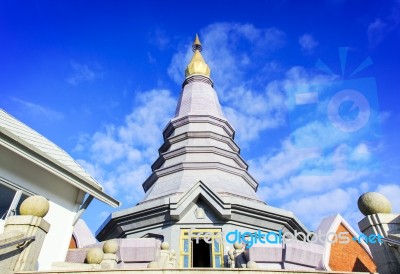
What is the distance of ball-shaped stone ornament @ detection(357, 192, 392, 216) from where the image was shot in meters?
7.04

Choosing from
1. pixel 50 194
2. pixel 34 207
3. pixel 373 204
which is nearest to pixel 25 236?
pixel 34 207

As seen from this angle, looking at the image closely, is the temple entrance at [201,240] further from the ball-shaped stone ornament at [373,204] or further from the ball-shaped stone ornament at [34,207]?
the ball-shaped stone ornament at [34,207]

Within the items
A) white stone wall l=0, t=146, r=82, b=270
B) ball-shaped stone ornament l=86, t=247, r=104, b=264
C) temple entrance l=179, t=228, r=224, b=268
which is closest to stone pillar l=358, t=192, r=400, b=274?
ball-shaped stone ornament l=86, t=247, r=104, b=264

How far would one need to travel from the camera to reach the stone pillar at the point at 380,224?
6398 millimetres

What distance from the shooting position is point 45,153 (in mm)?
9383

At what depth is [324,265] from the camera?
511 inches

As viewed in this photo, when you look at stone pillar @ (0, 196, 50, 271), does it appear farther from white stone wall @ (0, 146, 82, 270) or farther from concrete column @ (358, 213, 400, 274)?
concrete column @ (358, 213, 400, 274)

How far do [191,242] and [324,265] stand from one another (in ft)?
18.0

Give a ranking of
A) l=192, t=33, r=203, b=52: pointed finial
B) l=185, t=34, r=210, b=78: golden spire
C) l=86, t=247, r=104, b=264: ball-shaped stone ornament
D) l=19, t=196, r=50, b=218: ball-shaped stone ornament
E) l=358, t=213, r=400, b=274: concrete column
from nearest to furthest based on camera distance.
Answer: l=358, t=213, r=400, b=274: concrete column
l=19, t=196, r=50, b=218: ball-shaped stone ornament
l=86, t=247, r=104, b=264: ball-shaped stone ornament
l=185, t=34, r=210, b=78: golden spire
l=192, t=33, r=203, b=52: pointed finial

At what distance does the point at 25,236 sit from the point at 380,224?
276 inches

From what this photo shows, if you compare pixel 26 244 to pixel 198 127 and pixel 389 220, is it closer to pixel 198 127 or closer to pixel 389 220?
pixel 389 220

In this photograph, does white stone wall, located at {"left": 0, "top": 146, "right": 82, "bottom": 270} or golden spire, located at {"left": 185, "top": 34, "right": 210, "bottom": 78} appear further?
golden spire, located at {"left": 185, "top": 34, "right": 210, "bottom": 78}

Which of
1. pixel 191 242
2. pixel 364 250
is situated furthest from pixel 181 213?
pixel 364 250

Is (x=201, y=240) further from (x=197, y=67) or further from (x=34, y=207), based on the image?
(x=197, y=67)
